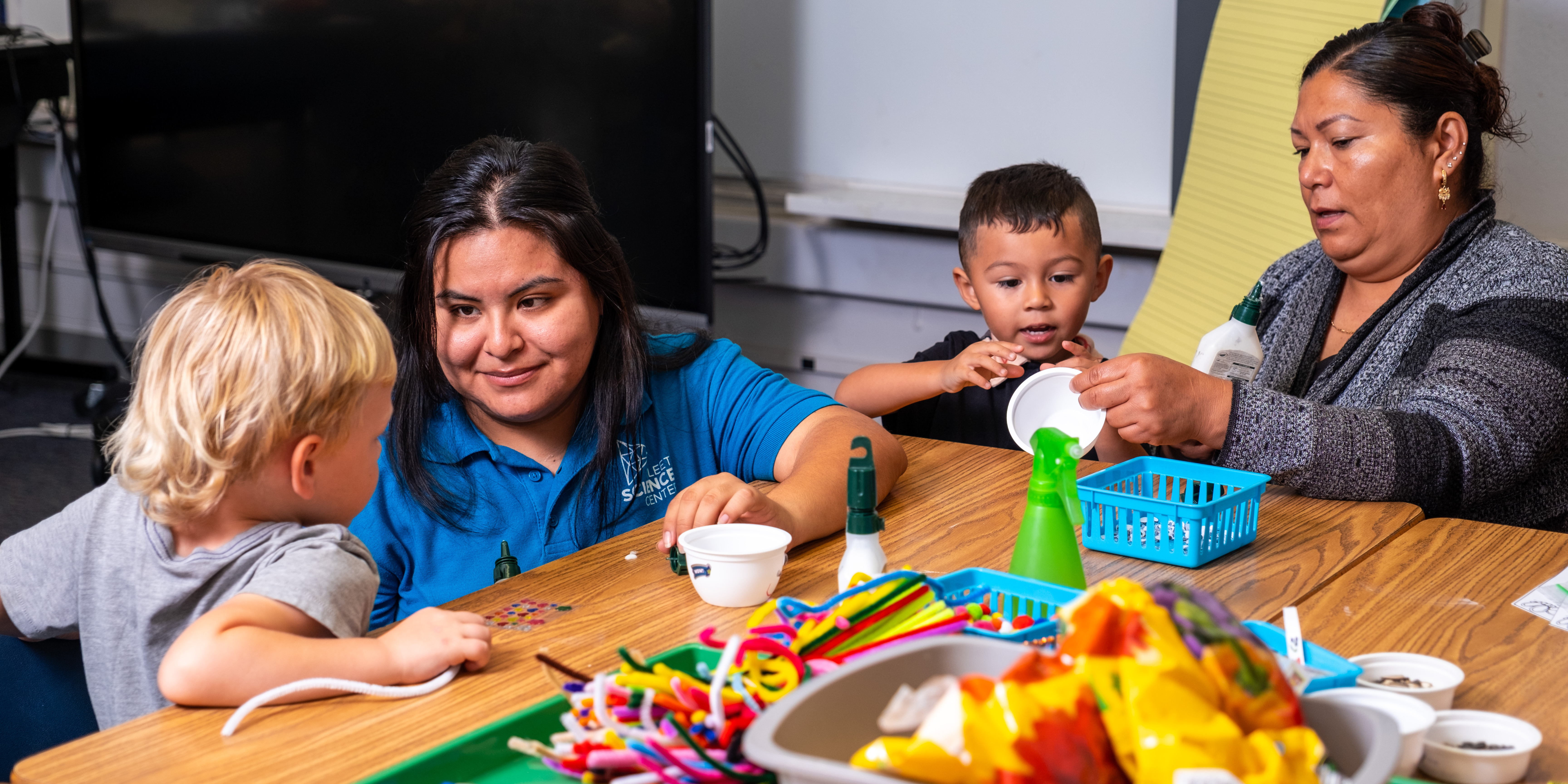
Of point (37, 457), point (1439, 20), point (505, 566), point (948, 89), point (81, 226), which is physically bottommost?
point (37, 457)

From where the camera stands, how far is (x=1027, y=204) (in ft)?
5.66

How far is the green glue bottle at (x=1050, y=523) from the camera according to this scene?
102 centimetres

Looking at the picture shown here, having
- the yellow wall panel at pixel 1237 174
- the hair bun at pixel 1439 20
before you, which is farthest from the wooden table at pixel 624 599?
the yellow wall panel at pixel 1237 174

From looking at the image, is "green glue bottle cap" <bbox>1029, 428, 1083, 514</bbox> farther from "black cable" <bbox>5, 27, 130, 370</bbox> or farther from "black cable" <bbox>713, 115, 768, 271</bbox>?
"black cable" <bbox>5, 27, 130, 370</bbox>

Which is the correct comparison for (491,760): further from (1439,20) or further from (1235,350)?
(1439,20)

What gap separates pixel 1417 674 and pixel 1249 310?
67 centimetres

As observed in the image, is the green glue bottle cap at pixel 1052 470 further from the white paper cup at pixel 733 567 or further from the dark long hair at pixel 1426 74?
the dark long hair at pixel 1426 74

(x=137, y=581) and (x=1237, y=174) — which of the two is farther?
(x=1237, y=174)

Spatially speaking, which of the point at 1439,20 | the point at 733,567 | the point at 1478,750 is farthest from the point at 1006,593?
the point at 1439,20

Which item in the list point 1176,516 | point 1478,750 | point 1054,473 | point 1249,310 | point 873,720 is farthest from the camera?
point 1249,310

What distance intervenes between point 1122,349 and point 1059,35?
76 centimetres

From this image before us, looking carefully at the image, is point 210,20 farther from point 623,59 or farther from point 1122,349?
point 1122,349

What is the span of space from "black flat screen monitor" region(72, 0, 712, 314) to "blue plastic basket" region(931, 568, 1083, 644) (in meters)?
1.97

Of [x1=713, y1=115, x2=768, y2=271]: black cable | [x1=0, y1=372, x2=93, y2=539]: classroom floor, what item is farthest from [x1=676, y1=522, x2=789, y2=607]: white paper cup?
[x1=0, y1=372, x2=93, y2=539]: classroom floor
